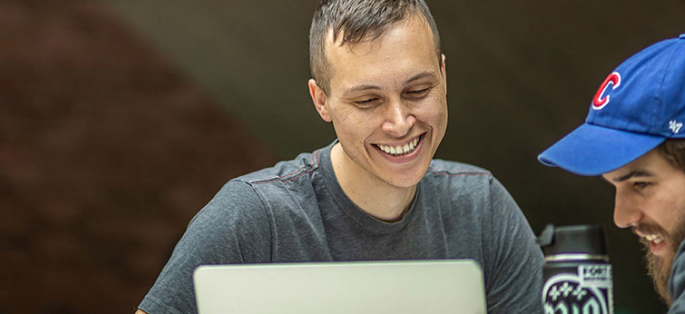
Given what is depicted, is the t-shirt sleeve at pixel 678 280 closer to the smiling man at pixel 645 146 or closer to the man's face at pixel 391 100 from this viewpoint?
the smiling man at pixel 645 146

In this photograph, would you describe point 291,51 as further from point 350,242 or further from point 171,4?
point 350,242

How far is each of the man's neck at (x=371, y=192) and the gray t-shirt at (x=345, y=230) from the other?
0.02m

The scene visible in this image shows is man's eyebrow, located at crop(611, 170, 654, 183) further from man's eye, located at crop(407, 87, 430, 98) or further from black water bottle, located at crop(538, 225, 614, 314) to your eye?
man's eye, located at crop(407, 87, 430, 98)

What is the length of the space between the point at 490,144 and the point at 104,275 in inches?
63.3

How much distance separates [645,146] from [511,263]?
0.65m

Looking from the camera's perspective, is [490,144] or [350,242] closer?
[350,242]

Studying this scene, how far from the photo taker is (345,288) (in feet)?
2.85

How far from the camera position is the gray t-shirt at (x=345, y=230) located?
1.40 meters

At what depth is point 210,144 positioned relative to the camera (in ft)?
8.56

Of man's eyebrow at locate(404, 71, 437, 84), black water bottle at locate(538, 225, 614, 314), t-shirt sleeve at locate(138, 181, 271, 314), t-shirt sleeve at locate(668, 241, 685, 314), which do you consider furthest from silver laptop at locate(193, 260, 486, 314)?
man's eyebrow at locate(404, 71, 437, 84)

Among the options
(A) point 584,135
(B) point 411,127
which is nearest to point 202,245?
(B) point 411,127

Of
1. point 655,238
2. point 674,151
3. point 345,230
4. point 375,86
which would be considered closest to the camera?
point 674,151

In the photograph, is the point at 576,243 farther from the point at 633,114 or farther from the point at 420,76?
the point at 420,76

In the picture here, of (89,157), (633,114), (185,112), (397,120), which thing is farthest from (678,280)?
(89,157)
